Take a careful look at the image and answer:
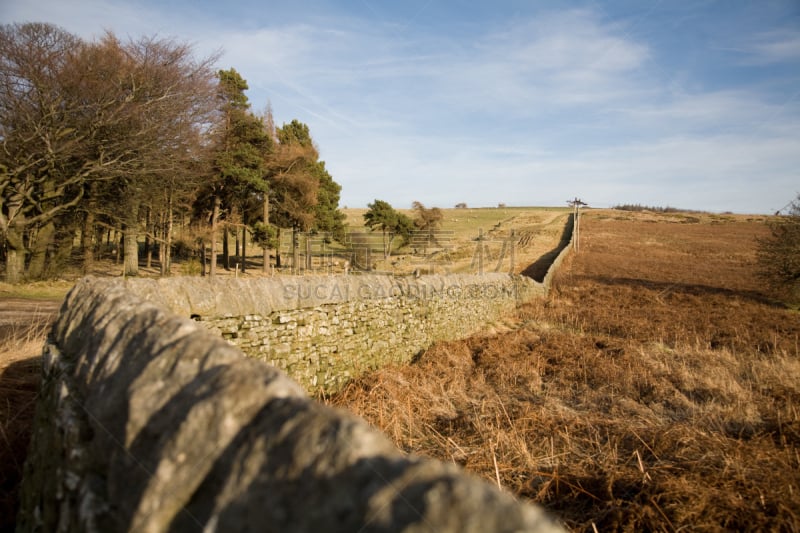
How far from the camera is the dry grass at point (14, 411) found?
273 centimetres

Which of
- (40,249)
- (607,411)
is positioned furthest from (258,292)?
(40,249)

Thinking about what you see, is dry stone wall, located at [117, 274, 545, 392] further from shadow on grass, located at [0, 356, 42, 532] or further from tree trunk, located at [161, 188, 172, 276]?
tree trunk, located at [161, 188, 172, 276]

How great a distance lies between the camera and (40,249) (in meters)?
17.5

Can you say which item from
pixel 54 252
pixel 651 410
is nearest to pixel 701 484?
pixel 651 410

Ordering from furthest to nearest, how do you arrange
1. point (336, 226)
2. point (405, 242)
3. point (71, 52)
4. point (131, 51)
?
point (405, 242) → point (336, 226) → point (131, 51) → point (71, 52)

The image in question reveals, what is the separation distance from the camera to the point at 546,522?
0.99 meters

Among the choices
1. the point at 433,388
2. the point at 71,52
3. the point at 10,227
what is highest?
the point at 71,52

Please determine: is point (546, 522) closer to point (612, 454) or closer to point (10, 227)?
point (612, 454)

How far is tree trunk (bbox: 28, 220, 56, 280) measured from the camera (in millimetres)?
17094

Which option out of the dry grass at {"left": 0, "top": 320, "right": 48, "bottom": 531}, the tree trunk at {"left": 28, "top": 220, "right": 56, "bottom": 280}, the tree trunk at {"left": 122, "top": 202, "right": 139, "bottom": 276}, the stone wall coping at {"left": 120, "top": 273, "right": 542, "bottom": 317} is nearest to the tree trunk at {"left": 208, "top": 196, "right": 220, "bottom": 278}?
the tree trunk at {"left": 122, "top": 202, "right": 139, "bottom": 276}

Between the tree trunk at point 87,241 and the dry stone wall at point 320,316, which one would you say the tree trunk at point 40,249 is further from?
the dry stone wall at point 320,316

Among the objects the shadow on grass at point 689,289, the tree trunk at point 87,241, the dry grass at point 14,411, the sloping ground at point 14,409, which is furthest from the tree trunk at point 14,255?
the shadow on grass at point 689,289

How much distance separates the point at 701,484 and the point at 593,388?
12.5 feet

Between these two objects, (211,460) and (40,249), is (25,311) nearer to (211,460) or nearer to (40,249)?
(40,249)
